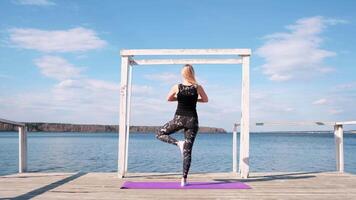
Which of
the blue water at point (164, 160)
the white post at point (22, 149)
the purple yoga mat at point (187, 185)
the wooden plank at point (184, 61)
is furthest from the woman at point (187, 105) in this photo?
the blue water at point (164, 160)

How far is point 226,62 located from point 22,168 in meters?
4.43

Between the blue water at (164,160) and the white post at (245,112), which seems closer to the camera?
the white post at (245,112)

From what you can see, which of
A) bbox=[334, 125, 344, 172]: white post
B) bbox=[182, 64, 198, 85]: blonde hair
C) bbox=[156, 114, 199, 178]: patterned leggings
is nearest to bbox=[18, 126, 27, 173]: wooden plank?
bbox=[156, 114, 199, 178]: patterned leggings

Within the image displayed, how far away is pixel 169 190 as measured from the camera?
595cm

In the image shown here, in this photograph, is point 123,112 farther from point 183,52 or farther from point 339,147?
point 339,147

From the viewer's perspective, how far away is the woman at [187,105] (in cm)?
627

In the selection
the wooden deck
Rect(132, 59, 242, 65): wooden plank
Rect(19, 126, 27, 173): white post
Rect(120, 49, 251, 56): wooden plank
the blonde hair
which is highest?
Rect(120, 49, 251, 56): wooden plank

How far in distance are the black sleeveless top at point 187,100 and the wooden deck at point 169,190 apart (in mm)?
1120

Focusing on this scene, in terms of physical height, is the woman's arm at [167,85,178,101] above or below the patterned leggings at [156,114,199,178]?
above

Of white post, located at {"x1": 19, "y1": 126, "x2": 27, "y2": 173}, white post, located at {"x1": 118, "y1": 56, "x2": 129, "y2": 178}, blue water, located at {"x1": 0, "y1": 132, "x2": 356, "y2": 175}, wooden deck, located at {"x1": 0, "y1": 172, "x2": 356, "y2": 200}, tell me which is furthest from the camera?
blue water, located at {"x1": 0, "y1": 132, "x2": 356, "y2": 175}

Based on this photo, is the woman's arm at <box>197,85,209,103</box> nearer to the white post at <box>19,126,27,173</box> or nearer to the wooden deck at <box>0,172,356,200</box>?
the wooden deck at <box>0,172,356,200</box>

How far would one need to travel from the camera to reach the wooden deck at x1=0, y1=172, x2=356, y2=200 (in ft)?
18.0

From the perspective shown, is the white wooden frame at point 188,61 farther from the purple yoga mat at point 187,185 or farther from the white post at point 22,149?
the white post at point 22,149

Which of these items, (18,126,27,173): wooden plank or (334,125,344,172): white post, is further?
(334,125,344,172): white post
